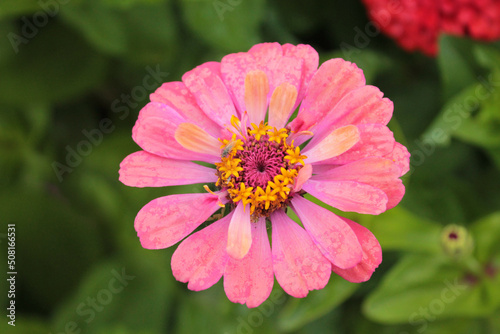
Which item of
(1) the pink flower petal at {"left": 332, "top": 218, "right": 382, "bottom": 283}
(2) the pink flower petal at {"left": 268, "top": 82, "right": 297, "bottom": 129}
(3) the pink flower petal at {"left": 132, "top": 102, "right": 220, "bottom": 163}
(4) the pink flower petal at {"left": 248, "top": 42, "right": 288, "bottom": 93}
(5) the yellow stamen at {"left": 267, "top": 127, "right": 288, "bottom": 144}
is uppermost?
(3) the pink flower petal at {"left": 132, "top": 102, "right": 220, "bottom": 163}

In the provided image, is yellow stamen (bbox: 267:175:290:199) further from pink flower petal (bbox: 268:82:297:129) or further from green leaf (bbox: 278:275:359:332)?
green leaf (bbox: 278:275:359:332)

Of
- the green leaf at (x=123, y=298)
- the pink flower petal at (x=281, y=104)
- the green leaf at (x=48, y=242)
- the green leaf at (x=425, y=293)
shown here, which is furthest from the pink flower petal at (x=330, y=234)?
the green leaf at (x=48, y=242)

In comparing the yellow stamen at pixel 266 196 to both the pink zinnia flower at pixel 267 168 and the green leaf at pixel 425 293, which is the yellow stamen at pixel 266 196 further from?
the green leaf at pixel 425 293

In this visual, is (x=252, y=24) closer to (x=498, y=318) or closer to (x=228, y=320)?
(x=228, y=320)

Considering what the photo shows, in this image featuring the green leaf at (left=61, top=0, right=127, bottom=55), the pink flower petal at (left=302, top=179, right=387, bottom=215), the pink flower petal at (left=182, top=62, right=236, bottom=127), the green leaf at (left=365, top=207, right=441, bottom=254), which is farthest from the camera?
the green leaf at (left=61, top=0, right=127, bottom=55)

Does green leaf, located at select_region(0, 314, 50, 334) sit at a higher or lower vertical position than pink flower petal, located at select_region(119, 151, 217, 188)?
lower

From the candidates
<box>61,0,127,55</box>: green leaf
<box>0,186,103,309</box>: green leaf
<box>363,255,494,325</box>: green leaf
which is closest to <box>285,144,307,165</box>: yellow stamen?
<box>363,255,494,325</box>: green leaf

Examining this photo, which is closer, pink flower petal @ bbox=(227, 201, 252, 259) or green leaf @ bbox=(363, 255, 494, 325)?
pink flower petal @ bbox=(227, 201, 252, 259)

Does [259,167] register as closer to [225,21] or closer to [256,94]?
[256,94]

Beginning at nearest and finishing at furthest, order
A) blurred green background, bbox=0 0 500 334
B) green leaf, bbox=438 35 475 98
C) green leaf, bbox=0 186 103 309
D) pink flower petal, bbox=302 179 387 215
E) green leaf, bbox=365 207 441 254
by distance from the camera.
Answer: pink flower petal, bbox=302 179 387 215, green leaf, bbox=365 207 441 254, blurred green background, bbox=0 0 500 334, green leaf, bbox=438 35 475 98, green leaf, bbox=0 186 103 309
